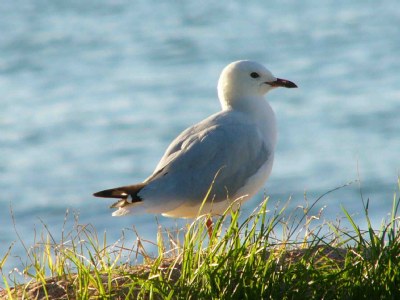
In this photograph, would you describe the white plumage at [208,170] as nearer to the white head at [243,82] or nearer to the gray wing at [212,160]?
the gray wing at [212,160]

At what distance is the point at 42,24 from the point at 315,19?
3987 mm

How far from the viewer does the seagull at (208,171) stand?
256 inches

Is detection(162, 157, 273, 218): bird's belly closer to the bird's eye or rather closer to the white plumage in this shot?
the white plumage

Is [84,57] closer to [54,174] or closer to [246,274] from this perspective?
[54,174]

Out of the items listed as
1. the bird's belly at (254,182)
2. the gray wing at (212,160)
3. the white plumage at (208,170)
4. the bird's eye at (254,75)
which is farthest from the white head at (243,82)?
the bird's belly at (254,182)

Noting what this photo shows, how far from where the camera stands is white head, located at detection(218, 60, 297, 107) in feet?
23.2

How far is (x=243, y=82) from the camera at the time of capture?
707cm

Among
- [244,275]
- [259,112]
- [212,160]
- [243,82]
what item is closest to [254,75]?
[243,82]

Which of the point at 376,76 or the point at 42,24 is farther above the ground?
the point at 42,24

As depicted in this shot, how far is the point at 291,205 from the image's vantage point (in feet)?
42.3

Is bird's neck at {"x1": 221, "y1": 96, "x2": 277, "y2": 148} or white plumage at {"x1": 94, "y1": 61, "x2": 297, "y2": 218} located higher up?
bird's neck at {"x1": 221, "y1": 96, "x2": 277, "y2": 148}

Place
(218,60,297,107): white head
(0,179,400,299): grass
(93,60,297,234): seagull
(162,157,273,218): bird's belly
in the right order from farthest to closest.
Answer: (218,60,297,107): white head → (162,157,273,218): bird's belly → (93,60,297,234): seagull → (0,179,400,299): grass

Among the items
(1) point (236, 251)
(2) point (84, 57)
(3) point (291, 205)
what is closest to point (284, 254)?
(1) point (236, 251)

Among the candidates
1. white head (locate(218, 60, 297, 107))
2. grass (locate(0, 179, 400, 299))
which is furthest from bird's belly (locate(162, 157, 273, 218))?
grass (locate(0, 179, 400, 299))
